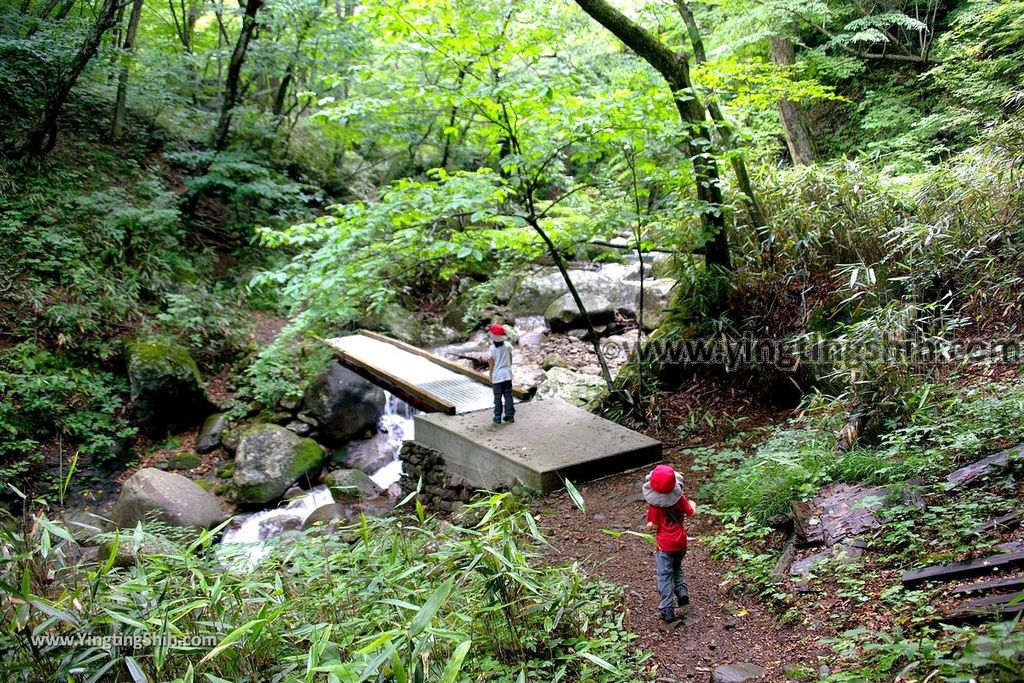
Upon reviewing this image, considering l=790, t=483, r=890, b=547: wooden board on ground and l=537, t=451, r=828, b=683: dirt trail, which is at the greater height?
l=790, t=483, r=890, b=547: wooden board on ground

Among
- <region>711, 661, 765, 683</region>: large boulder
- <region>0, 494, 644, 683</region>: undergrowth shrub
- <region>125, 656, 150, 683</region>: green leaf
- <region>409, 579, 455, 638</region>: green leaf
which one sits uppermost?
<region>409, 579, 455, 638</region>: green leaf

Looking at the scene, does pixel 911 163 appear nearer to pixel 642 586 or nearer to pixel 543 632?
pixel 642 586

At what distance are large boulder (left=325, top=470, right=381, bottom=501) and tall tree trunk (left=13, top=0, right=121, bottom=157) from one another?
7820mm

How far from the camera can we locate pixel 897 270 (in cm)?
648

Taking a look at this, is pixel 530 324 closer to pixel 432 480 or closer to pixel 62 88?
pixel 432 480

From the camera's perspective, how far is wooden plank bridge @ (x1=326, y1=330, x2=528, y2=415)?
8.40m

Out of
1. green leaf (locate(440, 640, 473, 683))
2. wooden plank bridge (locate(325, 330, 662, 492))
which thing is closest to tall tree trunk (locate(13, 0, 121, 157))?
wooden plank bridge (locate(325, 330, 662, 492))

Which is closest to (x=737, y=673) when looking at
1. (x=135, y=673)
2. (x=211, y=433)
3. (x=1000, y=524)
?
(x=1000, y=524)

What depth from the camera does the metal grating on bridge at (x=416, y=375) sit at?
8.39 meters

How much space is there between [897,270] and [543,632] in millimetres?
5400

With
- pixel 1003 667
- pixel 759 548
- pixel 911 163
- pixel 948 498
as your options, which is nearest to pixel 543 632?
pixel 759 548

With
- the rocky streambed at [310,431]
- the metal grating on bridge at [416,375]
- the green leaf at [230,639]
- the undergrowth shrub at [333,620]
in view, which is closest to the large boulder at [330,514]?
the rocky streambed at [310,431]

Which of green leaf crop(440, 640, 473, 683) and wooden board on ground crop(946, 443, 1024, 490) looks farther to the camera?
wooden board on ground crop(946, 443, 1024, 490)

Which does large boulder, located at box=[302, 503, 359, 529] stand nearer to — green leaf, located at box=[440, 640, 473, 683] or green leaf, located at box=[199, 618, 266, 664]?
green leaf, located at box=[199, 618, 266, 664]
